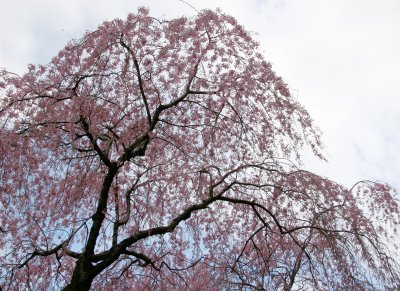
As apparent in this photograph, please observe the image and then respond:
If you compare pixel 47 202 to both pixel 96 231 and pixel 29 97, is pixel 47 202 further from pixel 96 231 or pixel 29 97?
pixel 29 97

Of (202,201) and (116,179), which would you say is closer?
(202,201)

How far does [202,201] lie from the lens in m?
7.05

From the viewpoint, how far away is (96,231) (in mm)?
7070

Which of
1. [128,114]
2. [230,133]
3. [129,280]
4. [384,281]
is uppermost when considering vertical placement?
[128,114]

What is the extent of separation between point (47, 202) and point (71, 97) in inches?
72.4

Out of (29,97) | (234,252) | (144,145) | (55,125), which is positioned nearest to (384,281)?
(234,252)

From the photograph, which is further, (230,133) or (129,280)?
(129,280)

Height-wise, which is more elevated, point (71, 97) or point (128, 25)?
point (128, 25)

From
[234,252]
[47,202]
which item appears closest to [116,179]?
[47,202]

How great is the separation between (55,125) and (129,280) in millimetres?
3251

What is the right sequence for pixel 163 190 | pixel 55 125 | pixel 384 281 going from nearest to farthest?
pixel 384 281 → pixel 163 190 → pixel 55 125

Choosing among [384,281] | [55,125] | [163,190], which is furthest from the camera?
[55,125]

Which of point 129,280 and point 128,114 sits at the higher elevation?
point 128,114

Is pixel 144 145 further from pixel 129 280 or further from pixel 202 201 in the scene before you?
pixel 129 280
